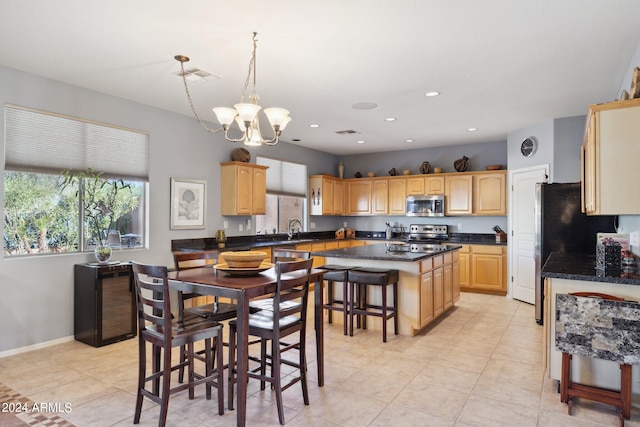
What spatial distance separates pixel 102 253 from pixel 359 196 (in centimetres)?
543

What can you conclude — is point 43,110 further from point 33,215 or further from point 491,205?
point 491,205

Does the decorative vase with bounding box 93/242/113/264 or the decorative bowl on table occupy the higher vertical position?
the decorative bowl on table

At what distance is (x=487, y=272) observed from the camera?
6.72 metres

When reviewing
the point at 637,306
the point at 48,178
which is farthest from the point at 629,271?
the point at 48,178

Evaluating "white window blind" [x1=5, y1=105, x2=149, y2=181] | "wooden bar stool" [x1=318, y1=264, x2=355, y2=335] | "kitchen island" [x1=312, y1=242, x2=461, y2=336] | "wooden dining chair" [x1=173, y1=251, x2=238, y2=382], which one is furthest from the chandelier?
"kitchen island" [x1=312, y1=242, x2=461, y2=336]

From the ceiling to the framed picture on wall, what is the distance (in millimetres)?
987

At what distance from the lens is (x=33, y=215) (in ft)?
12.8

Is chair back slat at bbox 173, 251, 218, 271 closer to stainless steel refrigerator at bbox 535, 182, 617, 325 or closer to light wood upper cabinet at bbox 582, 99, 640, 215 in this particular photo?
light wood upper cabinet at bbox 582, 99, 640, 215

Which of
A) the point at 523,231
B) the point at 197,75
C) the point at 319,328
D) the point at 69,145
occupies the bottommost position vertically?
the point at 319,328

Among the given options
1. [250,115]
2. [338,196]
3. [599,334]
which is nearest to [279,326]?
[250,115]

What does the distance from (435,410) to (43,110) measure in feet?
14.5

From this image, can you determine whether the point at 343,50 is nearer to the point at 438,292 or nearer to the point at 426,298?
the point at 426,298

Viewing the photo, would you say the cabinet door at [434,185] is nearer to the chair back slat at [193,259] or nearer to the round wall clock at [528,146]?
the round wall clock at [528,146]

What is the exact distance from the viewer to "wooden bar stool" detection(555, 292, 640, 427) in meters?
2.39
